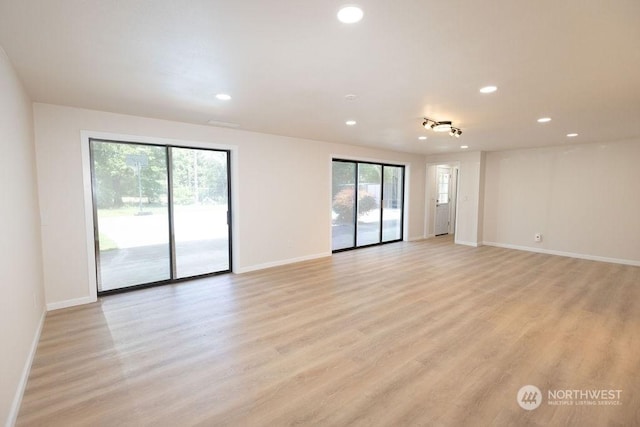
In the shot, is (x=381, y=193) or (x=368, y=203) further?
(x=381, y=193)

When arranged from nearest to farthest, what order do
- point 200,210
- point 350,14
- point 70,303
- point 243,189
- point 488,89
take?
point 350,14 < point 488,89 < point 70,303 < point 200,210 < point 243,189

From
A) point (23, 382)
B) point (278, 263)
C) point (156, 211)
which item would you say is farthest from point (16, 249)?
point (278, 263)

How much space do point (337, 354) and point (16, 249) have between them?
2693 mm

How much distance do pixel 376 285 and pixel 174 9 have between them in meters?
3.97

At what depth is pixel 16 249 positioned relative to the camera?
2307mm

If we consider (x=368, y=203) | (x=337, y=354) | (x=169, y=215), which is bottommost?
(x=337, y=354)

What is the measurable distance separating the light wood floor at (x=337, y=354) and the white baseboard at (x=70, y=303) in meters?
0.13

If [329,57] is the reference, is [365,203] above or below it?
below

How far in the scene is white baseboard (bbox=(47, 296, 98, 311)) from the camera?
141 inches

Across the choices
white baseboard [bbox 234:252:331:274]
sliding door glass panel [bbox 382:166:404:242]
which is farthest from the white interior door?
white baseboard [bbox 234:252:331:274]

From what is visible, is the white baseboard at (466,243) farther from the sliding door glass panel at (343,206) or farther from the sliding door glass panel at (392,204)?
the sliding door glass panel at (343,206)

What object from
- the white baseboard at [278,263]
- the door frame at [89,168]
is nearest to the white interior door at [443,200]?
the white baseboard at [278,263]

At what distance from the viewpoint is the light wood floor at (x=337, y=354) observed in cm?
199

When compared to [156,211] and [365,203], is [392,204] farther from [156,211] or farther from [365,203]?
[156,211]
